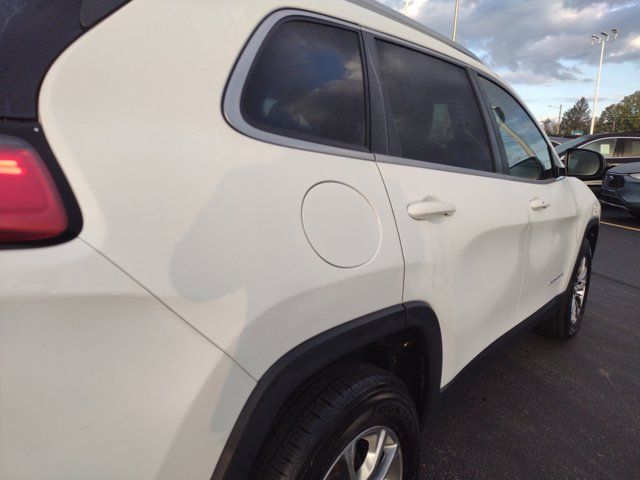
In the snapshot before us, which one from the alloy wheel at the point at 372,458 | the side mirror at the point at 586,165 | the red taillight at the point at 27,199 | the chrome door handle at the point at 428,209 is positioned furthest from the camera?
the side mirror at the point at 586,165

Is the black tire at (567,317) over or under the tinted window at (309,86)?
under

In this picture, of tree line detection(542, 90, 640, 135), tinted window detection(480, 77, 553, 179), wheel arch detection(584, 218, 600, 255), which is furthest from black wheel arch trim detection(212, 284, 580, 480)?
tree line detection(542, 90, 640, 135)

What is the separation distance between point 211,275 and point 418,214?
792 millimetres

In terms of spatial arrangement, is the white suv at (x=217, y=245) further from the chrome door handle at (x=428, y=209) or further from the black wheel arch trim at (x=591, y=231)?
the black wheel arch trim at (x=591, y=231)

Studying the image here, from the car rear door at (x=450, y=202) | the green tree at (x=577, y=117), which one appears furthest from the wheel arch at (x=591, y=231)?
the green tree at (x=577, y=117)

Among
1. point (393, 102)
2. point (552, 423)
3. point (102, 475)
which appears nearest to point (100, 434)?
point (102, 475)

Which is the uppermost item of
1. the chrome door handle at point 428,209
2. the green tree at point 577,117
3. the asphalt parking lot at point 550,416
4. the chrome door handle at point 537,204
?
the chrome door handle at point 428,209

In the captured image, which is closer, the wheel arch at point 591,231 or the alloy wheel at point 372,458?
the alloy wheel at point 372,458

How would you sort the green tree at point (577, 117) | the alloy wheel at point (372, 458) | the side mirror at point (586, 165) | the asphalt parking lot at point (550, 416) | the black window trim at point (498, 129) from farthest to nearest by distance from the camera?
1. the green tree at point (577, 117)
2. the side mirror at point (586, 165)
3. the black window trim at point (498, 129)
4. the asphalt parking lot at point (550, 416)
5. the alloy wheel at point (372, 458)

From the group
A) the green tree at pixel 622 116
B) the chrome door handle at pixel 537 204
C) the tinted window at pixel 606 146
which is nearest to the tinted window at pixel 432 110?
the chrome door handle at pixel 537 204

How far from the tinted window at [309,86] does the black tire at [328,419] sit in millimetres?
702

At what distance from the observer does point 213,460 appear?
1.04 m

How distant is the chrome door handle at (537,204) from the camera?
2.43 m

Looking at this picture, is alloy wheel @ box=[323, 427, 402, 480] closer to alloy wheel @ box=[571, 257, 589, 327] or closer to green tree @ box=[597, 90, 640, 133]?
alloy wheel @ box=[571, 257, 589, 327]
